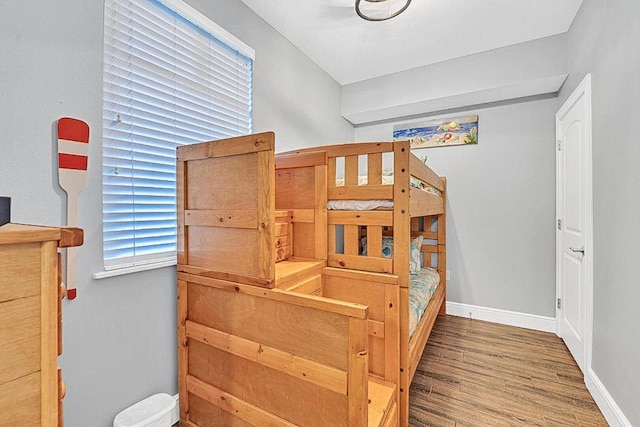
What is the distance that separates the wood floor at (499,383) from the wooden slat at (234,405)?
36.8 inches

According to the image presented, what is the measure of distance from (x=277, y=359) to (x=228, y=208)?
704 mm

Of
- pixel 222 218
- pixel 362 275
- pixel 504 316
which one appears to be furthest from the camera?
pixel 504 316

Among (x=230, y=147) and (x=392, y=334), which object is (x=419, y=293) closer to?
(x=392, y=334)

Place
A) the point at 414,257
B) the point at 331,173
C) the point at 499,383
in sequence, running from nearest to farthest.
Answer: the point at 331,173 < the point at 499,383 < the point at 414,257

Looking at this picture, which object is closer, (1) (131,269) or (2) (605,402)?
(1) (131,269)

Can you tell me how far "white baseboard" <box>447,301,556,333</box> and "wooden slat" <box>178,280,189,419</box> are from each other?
9.32 feet

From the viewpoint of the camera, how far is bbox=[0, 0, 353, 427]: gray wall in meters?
1.12

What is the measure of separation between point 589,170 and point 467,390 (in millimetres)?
1751

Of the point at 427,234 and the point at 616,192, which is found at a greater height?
the point at 616,192

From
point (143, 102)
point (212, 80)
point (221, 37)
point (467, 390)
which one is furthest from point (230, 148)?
point (467, 390)

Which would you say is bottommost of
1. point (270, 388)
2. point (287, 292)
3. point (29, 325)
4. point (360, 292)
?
point (270, 388)

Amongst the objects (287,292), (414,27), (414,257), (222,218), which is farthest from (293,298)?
(414,27)

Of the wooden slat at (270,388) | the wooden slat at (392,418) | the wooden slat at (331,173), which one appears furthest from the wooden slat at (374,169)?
the wooden slat at (392,418)

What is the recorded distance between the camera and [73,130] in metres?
1.24
